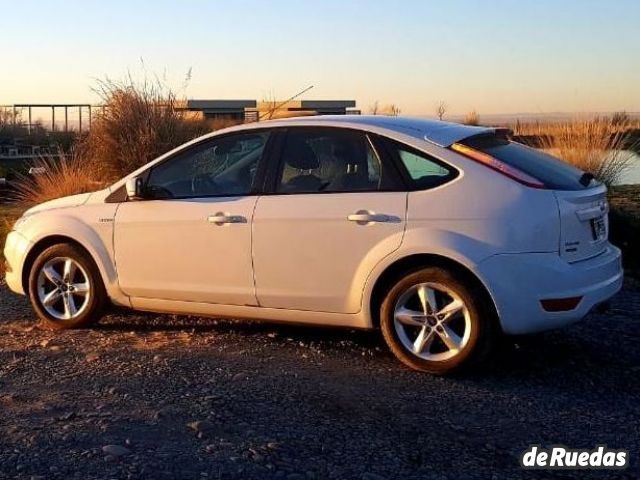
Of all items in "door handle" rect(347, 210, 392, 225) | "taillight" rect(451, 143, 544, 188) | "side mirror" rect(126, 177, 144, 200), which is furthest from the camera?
"side mirror" rect(126, 177, 144, 200)

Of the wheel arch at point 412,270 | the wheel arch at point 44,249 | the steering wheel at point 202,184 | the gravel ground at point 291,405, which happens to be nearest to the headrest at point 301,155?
the steering wheel at point 202,184

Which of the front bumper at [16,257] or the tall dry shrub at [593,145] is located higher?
the tall dry shrub at [593,145]

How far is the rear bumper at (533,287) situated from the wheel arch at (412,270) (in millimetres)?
84

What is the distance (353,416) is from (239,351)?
5.31 feet

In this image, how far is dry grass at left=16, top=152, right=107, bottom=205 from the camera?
13.0 meters

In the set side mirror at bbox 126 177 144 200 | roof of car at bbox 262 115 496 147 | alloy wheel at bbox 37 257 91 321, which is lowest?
alloy wheel at bbox 37 257 91 321

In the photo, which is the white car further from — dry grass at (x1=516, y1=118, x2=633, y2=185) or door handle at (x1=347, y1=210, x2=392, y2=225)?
dry grass at (x1=516, y1=118, x2=633, y2=185)

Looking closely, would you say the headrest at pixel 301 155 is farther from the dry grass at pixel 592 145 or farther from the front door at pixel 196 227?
the dry grass at pixel 592 145

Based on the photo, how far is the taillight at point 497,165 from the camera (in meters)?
5.36

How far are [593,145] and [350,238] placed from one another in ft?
31.3

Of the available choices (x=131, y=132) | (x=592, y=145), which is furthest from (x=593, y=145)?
(x=131, y=132)

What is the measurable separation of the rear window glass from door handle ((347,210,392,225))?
752mm

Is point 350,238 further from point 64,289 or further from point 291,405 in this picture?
point 64,289

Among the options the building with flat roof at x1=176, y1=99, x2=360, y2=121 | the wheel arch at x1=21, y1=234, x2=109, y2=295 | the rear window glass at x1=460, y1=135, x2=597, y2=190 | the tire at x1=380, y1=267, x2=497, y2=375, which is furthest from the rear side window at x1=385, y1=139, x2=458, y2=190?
the building with flat roof at x1=176, y1=99, x2=360, y2=121
